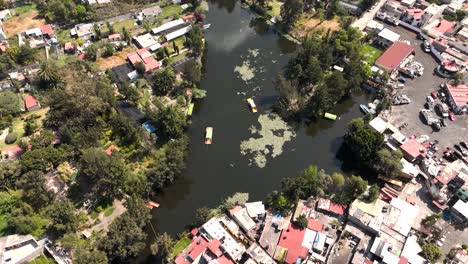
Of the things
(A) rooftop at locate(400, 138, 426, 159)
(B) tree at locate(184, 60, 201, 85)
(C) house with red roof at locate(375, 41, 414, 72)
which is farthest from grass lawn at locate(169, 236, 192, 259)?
(C) house with red roof at locate(375, 41, 414, 72)

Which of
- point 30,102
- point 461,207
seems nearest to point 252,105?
point 461,207

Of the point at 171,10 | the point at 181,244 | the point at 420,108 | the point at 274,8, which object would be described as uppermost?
the point at 171,10

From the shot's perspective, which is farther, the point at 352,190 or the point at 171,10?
the point at 171,10

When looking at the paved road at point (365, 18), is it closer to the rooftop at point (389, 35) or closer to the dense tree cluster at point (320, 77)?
the rooftop at point (389, 35)

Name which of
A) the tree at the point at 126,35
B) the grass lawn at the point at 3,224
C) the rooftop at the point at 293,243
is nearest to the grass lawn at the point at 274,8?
the tree at the point at 126,35

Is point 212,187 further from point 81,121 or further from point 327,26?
point 327,26

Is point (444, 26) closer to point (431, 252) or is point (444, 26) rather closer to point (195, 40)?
point (195, 40)

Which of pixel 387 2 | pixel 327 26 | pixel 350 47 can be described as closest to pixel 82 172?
pixel 350 47
